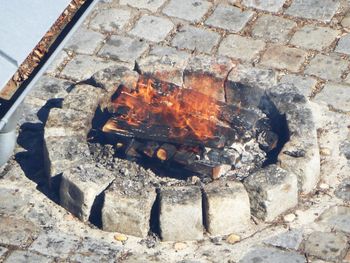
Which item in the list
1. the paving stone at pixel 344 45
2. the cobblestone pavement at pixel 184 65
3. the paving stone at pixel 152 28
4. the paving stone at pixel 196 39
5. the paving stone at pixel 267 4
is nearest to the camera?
the cobblestone pavement at pixel 184 65

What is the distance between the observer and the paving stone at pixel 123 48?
818cm

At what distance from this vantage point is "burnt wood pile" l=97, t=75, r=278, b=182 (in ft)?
21.8

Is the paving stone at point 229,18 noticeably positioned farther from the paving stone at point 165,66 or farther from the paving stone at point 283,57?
the paving stone at point 165,66

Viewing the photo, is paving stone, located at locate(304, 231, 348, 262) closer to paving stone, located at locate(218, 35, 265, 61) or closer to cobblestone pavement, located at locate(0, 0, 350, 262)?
cobblestone pavement, located at locate(0, 0, 350, 262)

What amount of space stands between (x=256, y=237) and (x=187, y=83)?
1.64 meters

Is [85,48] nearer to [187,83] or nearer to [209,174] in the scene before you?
[187,83]

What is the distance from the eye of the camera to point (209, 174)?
21.6 feet

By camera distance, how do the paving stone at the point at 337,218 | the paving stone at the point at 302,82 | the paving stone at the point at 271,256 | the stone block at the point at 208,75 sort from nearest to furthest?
1. the paving stone at the point at 271,256
2. the paving stone at the point at 337,218
3. the stone block at the point at 208,75
4. the paving stone at the point at 302,82

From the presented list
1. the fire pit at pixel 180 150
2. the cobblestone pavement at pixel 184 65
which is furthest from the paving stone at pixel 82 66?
the fire pit at pixel 180 150

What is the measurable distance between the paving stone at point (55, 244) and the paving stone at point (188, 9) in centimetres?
301

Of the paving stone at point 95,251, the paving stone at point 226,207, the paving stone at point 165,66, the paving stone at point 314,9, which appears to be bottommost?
the paving stone at point 95,251

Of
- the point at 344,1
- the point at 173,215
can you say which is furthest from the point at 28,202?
the point at 344,1

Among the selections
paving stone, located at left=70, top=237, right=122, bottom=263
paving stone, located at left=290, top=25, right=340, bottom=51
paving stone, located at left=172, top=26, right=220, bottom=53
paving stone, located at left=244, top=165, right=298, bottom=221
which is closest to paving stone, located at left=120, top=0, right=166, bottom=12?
paving stone, located at left=172, top=26, right=220, bottom=53

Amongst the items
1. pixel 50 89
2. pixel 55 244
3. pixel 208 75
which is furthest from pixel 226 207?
pixel 50 89
